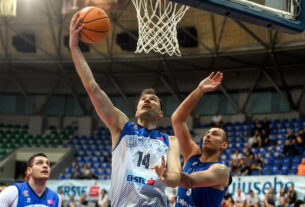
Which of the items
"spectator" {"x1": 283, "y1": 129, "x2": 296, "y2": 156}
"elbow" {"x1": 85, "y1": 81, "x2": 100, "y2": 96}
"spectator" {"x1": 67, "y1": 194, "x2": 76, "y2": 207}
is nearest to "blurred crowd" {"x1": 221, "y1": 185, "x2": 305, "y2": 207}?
"spectator" {"x1": 283, "y1": 129, "x2": 296, "y2": 156}

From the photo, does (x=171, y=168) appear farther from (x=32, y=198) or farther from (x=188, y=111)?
(x=32, y=198)

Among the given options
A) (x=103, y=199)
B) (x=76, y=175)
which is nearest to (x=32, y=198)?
(x=103, y=199)

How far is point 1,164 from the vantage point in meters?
22.6

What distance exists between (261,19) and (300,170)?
8.87 metres

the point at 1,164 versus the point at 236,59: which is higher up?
the point at 236,59

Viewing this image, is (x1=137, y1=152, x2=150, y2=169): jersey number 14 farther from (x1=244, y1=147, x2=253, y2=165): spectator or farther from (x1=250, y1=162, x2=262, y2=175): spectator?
(x1=244, y1=147, x2=253, y2=165): spectator

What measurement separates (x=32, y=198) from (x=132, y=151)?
6.23 ft

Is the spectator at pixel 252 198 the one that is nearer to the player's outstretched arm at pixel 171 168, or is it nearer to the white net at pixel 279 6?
the white net at pixel 279 6

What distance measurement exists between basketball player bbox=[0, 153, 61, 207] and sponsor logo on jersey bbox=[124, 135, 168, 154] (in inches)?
69.6

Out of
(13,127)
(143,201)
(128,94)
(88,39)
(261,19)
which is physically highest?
(128,94)

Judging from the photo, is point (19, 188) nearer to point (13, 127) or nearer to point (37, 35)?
point (37, 35)

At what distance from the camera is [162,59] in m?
20.8

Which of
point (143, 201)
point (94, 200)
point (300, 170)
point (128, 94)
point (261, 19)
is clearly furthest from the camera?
point (128, 94)

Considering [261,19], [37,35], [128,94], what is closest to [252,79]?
[128,94]
